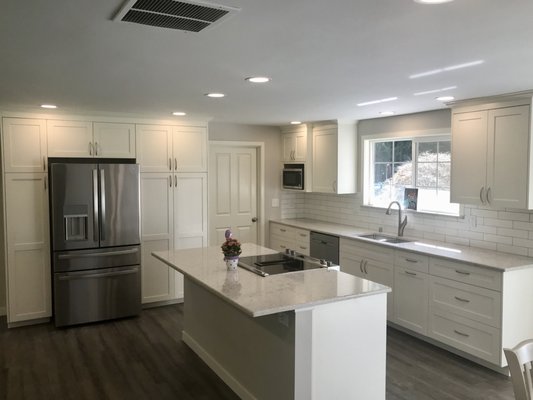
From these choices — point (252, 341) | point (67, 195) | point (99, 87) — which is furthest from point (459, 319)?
point (67, 195)

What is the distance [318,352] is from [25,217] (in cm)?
353

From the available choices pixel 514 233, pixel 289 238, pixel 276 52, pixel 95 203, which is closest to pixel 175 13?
pixel 276 52

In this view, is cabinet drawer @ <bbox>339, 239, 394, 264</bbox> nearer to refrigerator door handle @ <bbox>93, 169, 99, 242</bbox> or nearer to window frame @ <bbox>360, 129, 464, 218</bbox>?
window frame @ <bbox>360, 129, 464, 218</bbox>

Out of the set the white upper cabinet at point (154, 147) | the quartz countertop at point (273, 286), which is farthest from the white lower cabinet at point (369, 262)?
the white upper cabinet at point (154, 147)

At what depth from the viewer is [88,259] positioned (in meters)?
4.92

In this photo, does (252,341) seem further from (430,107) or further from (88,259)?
(430,107)

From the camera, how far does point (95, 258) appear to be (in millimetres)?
4953

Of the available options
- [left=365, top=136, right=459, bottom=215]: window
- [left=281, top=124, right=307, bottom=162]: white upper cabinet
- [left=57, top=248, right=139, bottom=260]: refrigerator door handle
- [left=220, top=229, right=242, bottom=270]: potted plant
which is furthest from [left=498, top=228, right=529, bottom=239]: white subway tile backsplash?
[left=57, top=248, right=139, bottom=260]: refrigerator door handle

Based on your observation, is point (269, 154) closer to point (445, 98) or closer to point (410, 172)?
point (410, 172)

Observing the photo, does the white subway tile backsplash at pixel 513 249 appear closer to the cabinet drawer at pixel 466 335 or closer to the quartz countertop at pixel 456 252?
the quartz countertop at pixel 456 252

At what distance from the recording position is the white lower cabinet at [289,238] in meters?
5.97

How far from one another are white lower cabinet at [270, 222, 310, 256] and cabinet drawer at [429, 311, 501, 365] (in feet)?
6.72

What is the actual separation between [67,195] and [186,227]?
4.83 ft

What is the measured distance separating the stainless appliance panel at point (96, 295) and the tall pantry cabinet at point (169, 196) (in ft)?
1.10
